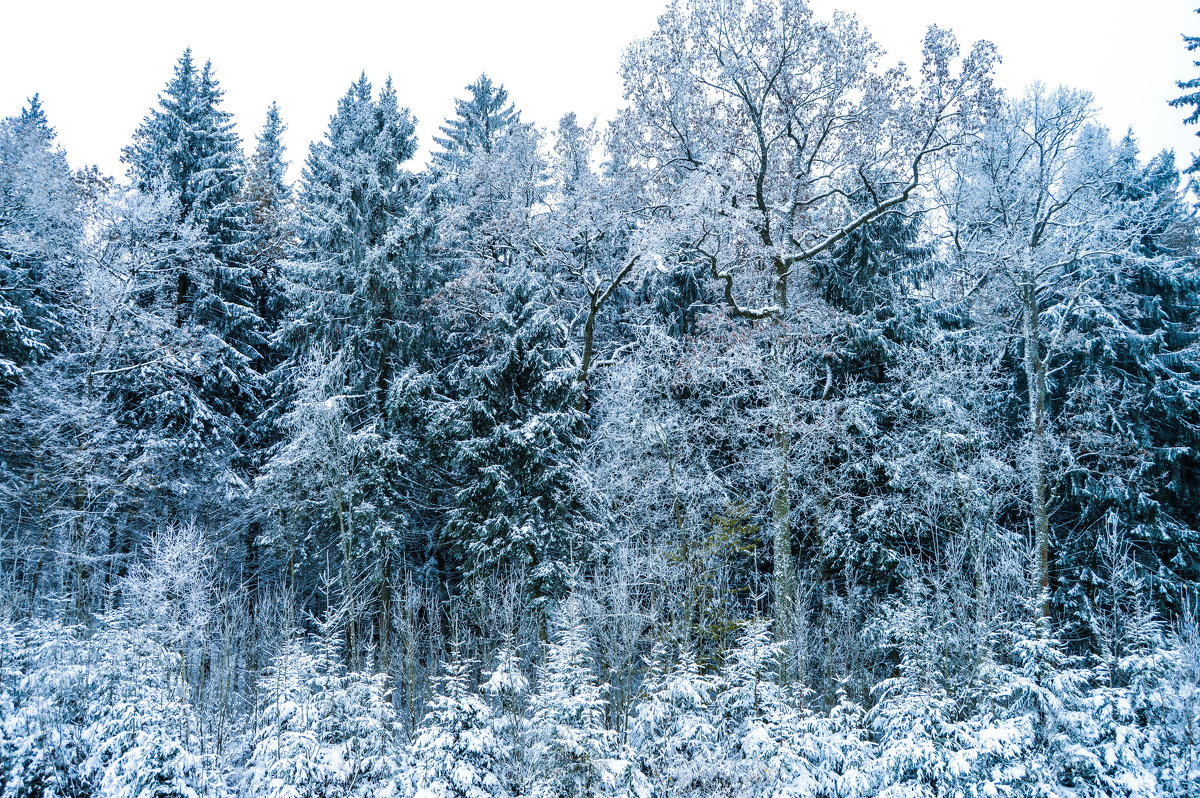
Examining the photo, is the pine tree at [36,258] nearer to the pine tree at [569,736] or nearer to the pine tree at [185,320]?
the pine tree at [185,320]

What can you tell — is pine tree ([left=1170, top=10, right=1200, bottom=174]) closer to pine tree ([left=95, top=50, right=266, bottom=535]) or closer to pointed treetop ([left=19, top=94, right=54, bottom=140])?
pine tree ([left=95, top=50, right=266, bottom=535])

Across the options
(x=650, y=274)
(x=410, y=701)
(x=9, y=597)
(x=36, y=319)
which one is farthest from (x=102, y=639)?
(x=650, y=274)

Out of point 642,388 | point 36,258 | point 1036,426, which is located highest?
point 36,258

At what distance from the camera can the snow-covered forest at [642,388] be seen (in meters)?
15.2

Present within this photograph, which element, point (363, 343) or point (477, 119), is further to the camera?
point (477, 119)

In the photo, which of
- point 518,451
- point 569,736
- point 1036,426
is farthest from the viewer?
point 518,451

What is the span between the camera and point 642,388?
56.7ft

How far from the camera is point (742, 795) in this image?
924 centimetres

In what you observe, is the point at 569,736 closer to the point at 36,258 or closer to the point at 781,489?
the point at 781,489

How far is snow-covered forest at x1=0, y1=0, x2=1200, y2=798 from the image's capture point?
50.0 feet

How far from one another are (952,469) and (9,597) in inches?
800

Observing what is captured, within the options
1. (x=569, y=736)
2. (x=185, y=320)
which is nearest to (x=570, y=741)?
(x=569, y=736)

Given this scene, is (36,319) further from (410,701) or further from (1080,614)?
(1080,614)

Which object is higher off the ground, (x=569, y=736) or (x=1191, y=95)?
(x=1191, y=95)
